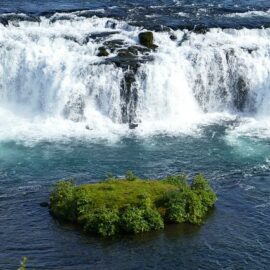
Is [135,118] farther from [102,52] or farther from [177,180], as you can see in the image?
[177,180]

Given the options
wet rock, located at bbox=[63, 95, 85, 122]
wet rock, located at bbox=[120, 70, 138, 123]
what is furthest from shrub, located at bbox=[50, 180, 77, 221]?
wet rock, located at bbox=[120, 70, 138, 123]

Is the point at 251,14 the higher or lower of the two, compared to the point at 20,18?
higher

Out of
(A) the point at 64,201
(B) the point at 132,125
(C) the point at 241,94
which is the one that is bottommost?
(B) the point at 132,125

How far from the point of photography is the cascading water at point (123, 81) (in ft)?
177

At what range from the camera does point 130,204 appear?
1471 inches

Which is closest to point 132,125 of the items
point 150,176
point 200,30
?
point 150,176

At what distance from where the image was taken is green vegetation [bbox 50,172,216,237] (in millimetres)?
36375

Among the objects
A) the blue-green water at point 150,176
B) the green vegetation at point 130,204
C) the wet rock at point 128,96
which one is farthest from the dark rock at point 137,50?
the green vegetation at point 130,204

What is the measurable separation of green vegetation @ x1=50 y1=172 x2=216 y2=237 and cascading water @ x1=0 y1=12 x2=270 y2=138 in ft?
39.7

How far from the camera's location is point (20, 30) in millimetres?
59875

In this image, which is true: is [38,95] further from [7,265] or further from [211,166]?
[7,265]

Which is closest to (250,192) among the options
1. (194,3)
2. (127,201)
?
(127,201)

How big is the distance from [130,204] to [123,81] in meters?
18.4

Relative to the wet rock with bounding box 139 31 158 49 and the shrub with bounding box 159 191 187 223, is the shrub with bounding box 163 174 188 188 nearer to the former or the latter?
the shrub with bounding box 159 191 187 223
